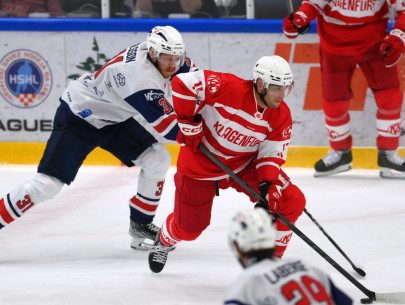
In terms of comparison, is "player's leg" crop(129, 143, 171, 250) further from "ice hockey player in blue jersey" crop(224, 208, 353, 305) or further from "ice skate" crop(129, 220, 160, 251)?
"ice hockey player in blue jersey" crop(224, 208, 353, 305)

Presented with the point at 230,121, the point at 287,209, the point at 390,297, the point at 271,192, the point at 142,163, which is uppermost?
the point at 230,121

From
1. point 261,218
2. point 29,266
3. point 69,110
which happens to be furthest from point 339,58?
point 261,218

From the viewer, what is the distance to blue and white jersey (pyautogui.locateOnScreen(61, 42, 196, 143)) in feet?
13.0

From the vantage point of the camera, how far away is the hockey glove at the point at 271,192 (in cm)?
347

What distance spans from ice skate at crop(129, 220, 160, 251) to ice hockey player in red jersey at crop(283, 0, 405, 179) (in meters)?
1.66

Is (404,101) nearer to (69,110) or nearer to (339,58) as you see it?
(339,58)

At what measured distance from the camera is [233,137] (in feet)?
11.8

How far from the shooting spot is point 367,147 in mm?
5898

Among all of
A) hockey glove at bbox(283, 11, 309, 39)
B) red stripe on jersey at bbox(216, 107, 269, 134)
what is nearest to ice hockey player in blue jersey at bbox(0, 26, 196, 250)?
red stripe on jersey at bbox(216, 107, 269, 134)

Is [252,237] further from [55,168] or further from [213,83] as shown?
[55,168]

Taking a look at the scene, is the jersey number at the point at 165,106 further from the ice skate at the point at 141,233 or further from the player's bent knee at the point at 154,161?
the ice skate at the point at 141,233

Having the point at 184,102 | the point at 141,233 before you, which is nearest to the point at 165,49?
the point at 184,102

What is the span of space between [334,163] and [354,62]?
2.11 feet

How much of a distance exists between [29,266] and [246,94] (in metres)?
1.32
